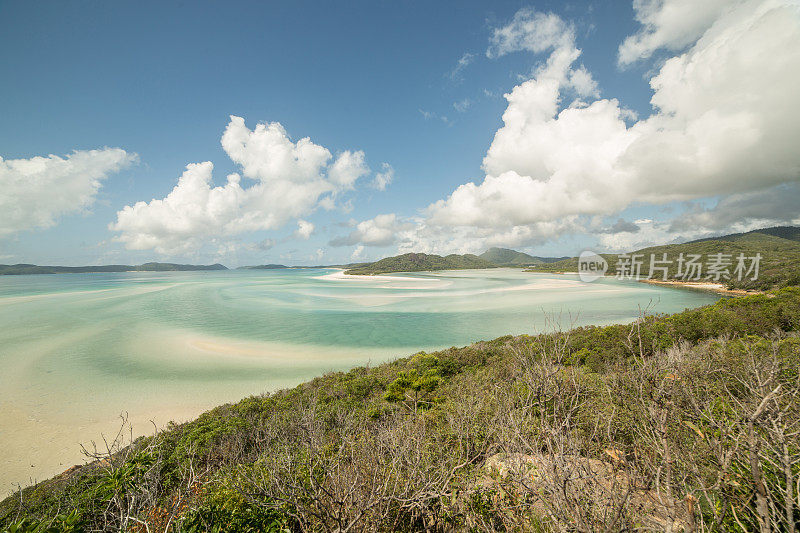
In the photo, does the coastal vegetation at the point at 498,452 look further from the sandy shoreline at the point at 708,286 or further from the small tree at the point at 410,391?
the sandy shoreline at the point at 708,286

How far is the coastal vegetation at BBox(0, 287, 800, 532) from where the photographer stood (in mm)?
3607

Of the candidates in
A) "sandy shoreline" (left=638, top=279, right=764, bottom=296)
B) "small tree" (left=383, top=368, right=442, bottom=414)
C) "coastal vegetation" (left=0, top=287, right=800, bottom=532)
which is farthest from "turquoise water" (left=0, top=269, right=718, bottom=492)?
"sandy shoreline" (left=638, top=279, right=764, bottom=296)

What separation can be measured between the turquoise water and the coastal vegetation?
2.21 metres

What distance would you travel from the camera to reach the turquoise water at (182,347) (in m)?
16.0

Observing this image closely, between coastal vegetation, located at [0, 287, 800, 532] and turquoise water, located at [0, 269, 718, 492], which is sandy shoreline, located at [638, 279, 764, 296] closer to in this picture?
turquoise water, located at [0, 269, 718, 492]

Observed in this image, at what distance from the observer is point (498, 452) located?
7.38 metres

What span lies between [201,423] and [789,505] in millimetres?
15541

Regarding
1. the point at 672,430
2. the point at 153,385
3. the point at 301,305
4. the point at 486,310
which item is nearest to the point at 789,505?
the point at 672,430

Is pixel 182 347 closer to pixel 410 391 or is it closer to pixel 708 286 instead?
pixel 410 391

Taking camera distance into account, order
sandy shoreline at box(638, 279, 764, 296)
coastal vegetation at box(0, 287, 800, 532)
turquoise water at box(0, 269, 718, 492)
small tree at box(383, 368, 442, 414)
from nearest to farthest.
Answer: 1. coastal vegetation at box(0, 287, 800, 532)
2. small tree at box(383, 368, 442, 414)
3. turquoise water at box(0, 269, 718, 492)
4. sandy shoreline at box(638, 279, 764, 296)

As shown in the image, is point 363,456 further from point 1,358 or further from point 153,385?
point 1,358

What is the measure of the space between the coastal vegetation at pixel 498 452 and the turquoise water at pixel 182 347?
2209 mm

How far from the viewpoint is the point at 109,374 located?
874 inches

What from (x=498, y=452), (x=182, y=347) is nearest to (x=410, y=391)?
(x=498, y=452)
